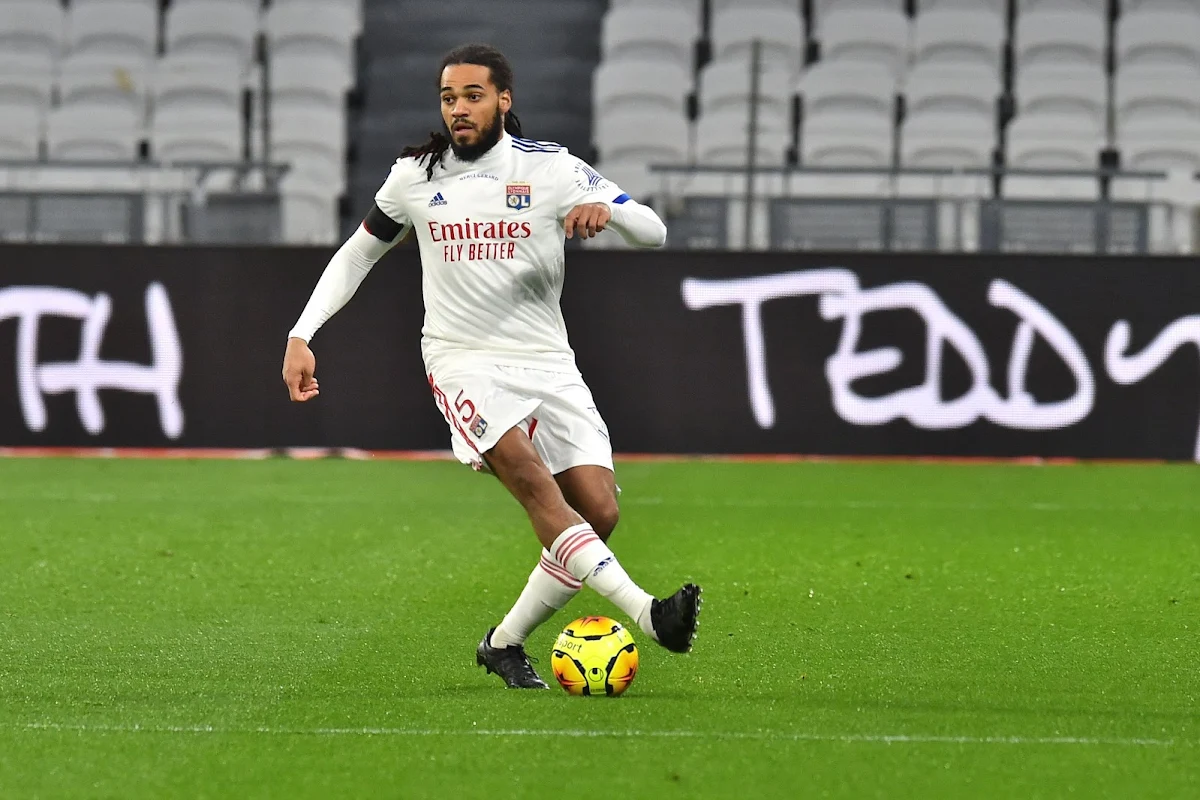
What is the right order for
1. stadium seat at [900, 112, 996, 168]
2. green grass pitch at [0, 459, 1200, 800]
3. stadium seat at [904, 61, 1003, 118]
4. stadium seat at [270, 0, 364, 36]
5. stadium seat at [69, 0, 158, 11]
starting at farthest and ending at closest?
stadium seat at [69, 0, 158, 11], stadium seat at [270, 0, 364, 36], stadium seat at [904, 61, 1003, 118], stadium seat at [900, 112, 996, 168], green grass pitch at [0, 459, 1200, 800]

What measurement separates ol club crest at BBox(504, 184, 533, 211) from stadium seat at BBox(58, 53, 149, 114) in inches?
528

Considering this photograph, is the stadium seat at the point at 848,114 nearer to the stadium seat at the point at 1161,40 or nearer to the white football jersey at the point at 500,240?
the stadium seat at the point at 1161,40

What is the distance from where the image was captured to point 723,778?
4.11m

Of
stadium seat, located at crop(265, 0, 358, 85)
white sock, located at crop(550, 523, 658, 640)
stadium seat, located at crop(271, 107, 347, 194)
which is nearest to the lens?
white sock, located at crop(550, 523, 658, 640)

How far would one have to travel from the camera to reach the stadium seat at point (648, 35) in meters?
18.7

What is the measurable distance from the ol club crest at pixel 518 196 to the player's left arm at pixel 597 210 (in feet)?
0.34

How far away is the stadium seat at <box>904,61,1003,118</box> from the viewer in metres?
17.9

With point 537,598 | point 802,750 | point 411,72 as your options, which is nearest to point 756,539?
point 537,598

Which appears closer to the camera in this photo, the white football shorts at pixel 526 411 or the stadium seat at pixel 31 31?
the white football shorts at pixel 526 411

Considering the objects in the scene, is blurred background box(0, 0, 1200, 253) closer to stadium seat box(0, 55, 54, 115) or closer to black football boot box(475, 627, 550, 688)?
stadium seat box(0, 55, 54, 115)

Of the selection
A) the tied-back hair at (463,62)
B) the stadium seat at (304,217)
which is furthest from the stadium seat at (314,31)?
the tied-back hair at (463,62)

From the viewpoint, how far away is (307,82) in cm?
1834

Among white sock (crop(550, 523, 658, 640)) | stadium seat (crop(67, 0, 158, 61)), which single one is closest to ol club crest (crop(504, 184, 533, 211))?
white sock (crop(550, 523, 658, 640))

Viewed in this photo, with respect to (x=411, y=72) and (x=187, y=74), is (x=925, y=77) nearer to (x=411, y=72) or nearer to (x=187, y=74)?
(x=411, y=72)
